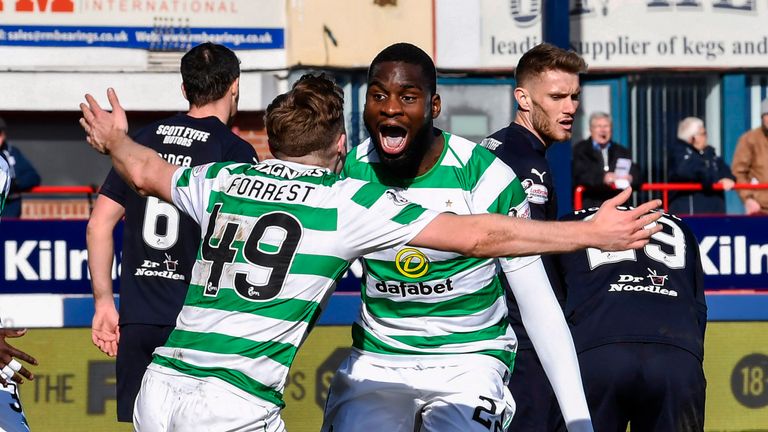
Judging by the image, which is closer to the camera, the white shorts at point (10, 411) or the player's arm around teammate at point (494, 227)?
the player's arm around teammate at point (494, 227)

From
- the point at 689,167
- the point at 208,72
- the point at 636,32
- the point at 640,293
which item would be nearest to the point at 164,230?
the point at 208,72

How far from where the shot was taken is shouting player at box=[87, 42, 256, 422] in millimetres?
6340

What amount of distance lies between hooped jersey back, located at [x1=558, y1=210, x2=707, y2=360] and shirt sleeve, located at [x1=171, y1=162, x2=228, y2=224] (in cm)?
210

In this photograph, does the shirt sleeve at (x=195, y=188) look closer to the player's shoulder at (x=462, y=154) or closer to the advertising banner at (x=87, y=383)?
the player's shoulder at (x=462, y=154)

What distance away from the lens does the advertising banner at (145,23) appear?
17859mm

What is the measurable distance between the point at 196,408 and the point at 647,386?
2.35 meters

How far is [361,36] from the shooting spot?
17906 millimetres

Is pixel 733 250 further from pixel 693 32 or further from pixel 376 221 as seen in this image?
pixel 693 32

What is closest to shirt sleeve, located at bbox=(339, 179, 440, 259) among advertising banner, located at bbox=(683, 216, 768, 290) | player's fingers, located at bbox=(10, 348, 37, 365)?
player's fingers, located at bbox=(10, 348, 37, 365)

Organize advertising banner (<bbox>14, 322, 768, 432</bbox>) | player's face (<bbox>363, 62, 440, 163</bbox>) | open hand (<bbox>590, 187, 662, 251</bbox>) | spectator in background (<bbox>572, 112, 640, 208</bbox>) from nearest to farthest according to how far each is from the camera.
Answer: open hand (<bbox>590, 187, 662, 251</bbox>) → player's face (<bbox>363, 62, 440, 163</bbox>) → advertising banner (<bbox>14, 322, 768, 432</bbox>) → spectator in background (<bbox>572, 112, 640, 208</bbox>)

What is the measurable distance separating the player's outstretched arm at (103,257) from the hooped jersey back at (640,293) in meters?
2.09

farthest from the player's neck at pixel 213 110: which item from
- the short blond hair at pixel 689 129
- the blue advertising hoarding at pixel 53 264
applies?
the short blond hair at pixel 689 129

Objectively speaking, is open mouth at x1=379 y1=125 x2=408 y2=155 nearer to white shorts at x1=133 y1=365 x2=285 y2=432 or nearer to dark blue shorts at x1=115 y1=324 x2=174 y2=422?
white shorts at x1=133 y1=365 x2=285 y2=432

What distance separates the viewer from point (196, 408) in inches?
173
